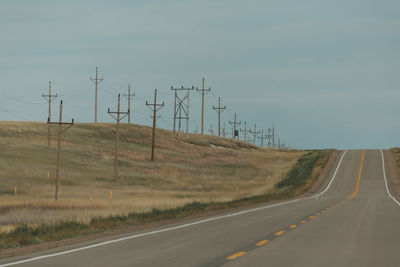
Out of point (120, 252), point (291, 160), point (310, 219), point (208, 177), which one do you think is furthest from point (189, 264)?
point (291, 160)

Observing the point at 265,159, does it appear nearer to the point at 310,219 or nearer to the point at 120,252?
the point at 310,219

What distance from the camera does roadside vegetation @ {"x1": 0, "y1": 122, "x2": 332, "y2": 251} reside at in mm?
25358

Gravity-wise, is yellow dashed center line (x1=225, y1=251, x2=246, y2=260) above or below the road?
above

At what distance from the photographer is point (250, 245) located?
49.6ft

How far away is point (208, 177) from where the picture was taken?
74.9 m

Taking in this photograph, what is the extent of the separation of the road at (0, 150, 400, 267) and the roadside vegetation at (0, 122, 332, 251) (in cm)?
260

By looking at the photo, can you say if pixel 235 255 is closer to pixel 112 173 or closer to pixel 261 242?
pixel 261 242

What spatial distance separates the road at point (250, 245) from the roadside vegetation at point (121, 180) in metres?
2.60

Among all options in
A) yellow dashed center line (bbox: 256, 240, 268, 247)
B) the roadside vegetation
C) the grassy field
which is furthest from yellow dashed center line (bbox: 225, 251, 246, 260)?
the grassy field

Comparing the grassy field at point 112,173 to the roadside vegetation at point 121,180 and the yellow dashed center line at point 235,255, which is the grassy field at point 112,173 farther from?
the yellow dashed center line at point 235,255

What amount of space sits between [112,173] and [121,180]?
15.9 ft

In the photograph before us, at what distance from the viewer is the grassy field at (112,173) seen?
37.2 m

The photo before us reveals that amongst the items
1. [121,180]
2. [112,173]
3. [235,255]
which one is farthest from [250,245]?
[112,173]

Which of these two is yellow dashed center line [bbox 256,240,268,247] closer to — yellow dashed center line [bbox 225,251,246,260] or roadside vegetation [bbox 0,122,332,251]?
yellow dashed center line [bbox 225,251,246,260]
